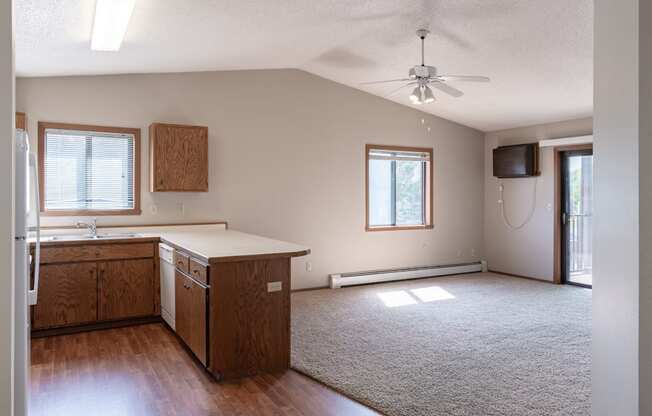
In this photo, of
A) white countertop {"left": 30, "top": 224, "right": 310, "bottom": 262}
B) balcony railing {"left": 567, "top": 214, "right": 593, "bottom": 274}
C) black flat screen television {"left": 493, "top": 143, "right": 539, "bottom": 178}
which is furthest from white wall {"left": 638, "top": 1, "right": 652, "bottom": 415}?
black flat screen television {"left": 493, "top": 143, "right": 539, "bottom": 178}

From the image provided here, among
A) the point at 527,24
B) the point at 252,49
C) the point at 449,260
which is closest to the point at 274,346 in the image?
the point at 252,49

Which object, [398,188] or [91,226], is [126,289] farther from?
[398,188]

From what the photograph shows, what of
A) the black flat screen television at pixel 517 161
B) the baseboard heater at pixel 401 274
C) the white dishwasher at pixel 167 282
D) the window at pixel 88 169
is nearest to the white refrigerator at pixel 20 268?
the white dishwasher at pixel 167 282

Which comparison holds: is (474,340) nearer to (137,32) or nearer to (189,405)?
(189,405)

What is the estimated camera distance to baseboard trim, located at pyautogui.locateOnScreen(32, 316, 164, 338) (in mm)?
4168

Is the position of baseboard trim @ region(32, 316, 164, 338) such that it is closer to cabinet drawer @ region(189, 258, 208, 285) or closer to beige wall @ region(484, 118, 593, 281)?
cabinet drawer @ region(189, 258, 208, 285)

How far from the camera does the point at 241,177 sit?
571cm

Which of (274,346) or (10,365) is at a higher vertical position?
(10,365)

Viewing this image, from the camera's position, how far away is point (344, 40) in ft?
15.6

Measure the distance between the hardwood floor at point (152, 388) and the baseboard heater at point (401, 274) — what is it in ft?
9.33

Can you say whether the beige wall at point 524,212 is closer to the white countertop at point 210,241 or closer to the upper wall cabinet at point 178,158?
the white countertop at point 210,241

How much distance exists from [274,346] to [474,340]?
182 centimetres

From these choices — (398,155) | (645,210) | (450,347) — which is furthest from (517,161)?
(645,210)

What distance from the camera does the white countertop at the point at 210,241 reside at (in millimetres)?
3260
